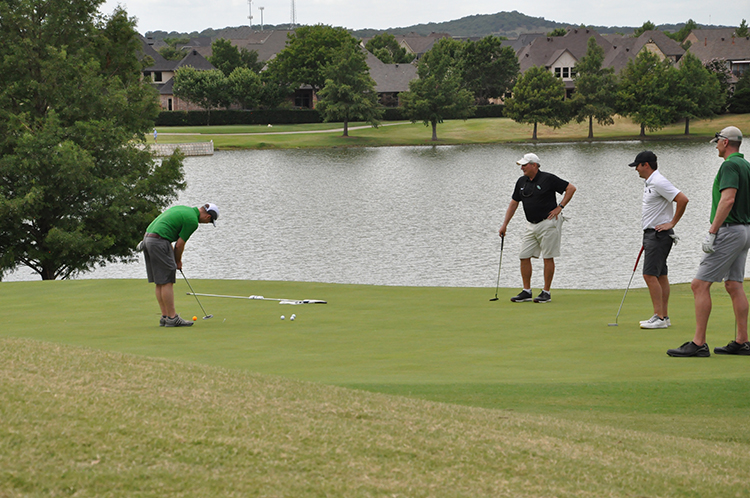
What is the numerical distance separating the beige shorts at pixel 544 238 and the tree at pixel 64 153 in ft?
50.7

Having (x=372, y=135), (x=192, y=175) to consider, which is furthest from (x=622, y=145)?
(x=192, y=175)

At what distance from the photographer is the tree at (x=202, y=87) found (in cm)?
10944

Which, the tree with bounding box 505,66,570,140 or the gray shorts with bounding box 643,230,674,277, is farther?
the tree with bounding box 505,66,570,140

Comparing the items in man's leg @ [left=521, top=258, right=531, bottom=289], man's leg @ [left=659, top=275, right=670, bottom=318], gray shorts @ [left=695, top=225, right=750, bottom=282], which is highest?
gray shorts @ [left=695, top=225, right=750, bottom=282]

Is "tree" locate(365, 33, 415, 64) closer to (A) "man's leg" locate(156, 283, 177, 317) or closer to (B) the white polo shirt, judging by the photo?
(A) "man's leg" locate(156, 283, 177, 317)

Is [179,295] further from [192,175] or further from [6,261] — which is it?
[192,175]

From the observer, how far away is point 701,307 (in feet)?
29.9

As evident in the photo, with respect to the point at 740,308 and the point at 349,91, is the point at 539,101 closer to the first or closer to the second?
the point at 349,91

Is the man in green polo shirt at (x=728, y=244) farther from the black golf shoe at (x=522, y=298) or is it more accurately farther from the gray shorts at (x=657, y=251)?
the black golf shoe at (x=522, y=298)

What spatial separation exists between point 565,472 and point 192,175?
2444 inches

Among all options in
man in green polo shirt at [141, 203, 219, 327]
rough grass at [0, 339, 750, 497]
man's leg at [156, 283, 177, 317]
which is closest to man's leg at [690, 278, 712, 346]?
rough grass at [0, 339, 750, 497]

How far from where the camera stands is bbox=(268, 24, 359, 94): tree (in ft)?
383

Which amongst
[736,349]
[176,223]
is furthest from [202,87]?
[736,349]

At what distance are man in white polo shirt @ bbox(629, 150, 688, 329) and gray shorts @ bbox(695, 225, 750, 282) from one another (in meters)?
1.68
